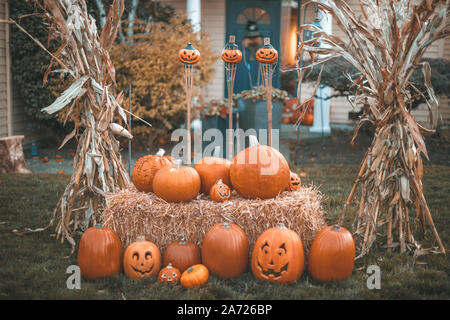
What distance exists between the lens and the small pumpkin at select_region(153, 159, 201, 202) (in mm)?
3062

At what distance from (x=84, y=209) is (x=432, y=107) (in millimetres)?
2859

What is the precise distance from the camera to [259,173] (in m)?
3.04

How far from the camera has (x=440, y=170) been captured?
6.11m

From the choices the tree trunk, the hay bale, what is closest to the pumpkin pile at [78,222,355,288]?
the hay bale

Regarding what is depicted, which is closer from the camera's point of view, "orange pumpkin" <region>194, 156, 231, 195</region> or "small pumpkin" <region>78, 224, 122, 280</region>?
"small pumpkin" <region>78, 224, 122, 280</region>

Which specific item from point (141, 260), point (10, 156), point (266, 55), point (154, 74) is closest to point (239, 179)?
point (141, 260)

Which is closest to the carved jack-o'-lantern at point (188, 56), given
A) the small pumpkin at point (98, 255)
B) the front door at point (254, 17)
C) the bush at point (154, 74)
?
the small pumpkin at point (98, 255)

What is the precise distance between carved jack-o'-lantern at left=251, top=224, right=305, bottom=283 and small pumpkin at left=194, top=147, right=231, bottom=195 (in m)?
0.64

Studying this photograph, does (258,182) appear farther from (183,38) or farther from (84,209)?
(183,38)

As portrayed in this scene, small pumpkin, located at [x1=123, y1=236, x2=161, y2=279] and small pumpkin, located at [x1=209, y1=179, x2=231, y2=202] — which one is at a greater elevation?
small pumpkin, located at [x1=209, y1=179, x2=231, y2=202]

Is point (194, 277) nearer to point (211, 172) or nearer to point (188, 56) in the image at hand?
point (211, 172)

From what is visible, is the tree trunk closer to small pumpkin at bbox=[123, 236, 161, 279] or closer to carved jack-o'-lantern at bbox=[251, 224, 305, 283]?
small pumpkin at bbox=[123, 236, 161, 279]

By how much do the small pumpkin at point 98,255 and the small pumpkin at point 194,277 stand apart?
52cm

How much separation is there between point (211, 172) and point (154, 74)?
423 cm
